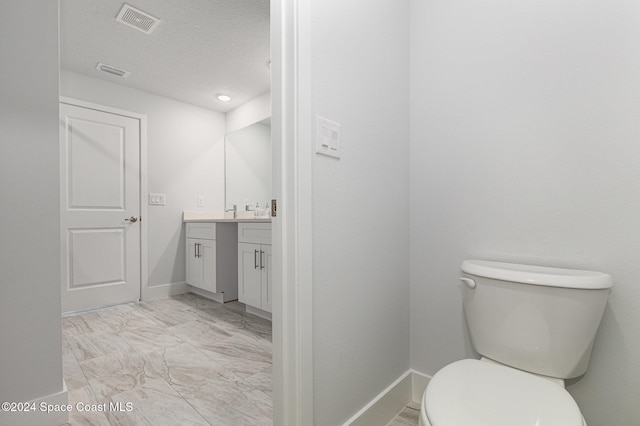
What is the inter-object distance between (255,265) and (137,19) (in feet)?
6.24

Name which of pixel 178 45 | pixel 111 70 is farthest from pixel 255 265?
pixel 111 70

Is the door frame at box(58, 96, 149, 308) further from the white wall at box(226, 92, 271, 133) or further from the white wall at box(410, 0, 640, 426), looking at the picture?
the white wall at box(410, 0, 640, 426)

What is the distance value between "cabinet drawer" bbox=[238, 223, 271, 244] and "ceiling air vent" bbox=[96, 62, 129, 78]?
70.4 inches

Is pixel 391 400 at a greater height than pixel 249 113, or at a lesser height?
lesser

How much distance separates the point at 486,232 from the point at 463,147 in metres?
0.38

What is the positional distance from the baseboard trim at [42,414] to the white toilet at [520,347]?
1.44 m

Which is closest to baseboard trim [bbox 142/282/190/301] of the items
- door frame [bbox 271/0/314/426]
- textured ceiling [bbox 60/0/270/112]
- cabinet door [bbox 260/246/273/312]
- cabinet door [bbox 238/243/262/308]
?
cabinet door [bbox 238/243/262/308]

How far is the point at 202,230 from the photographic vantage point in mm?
3070

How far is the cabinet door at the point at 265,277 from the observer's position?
7.34 ft

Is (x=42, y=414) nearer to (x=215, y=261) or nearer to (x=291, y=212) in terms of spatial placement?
(x=291, y=212)

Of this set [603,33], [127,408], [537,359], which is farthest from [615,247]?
[127,408]

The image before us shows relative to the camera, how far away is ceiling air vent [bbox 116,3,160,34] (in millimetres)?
1911

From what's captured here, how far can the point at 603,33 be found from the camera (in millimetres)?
1008

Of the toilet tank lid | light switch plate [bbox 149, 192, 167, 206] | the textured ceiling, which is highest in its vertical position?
the textured ceiling
